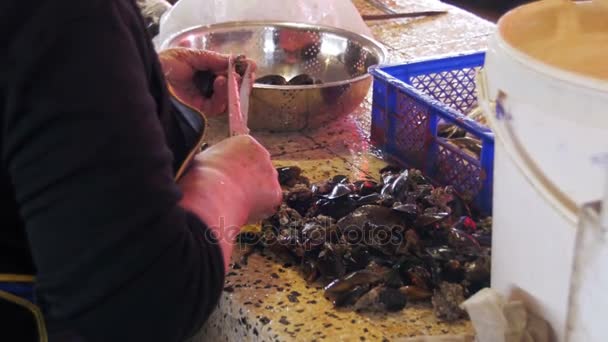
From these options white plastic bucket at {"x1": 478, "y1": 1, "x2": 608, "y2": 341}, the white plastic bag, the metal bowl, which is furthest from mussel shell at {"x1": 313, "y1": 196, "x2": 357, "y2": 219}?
the white plastic bag

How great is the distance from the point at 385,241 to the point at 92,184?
465 millimetres

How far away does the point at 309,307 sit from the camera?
941mm

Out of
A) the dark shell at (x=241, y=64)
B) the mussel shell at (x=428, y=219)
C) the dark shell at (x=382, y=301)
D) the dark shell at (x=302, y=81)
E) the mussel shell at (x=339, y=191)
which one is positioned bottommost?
the dark shell at (x=382, y=301)

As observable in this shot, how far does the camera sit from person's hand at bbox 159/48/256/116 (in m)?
1.24

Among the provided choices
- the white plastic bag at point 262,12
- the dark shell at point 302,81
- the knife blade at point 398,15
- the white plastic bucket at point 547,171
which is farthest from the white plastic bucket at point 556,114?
the knife blade at point 398,15

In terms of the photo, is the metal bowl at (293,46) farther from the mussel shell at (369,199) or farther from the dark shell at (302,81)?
the mussel shell at (369,199)

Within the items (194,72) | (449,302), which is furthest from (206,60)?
(449,302)

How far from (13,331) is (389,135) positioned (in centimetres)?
73

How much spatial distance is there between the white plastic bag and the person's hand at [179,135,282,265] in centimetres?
86

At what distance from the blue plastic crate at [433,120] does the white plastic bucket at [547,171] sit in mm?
320

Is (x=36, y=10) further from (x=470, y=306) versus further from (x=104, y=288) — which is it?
(x=470, y=306)

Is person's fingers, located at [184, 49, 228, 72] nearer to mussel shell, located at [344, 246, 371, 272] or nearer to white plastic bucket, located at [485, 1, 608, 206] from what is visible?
mussel shell, located at [344, 246, 371, 272]

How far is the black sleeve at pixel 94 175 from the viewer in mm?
629

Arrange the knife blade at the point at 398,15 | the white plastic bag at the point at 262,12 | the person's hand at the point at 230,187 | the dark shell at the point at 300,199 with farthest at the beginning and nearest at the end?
the knife blade at the point at 398,15 → the white plastic bag at the point at 262,12 → the dark shell at the point at 300,199 → the person's hand at the point at 230,187
